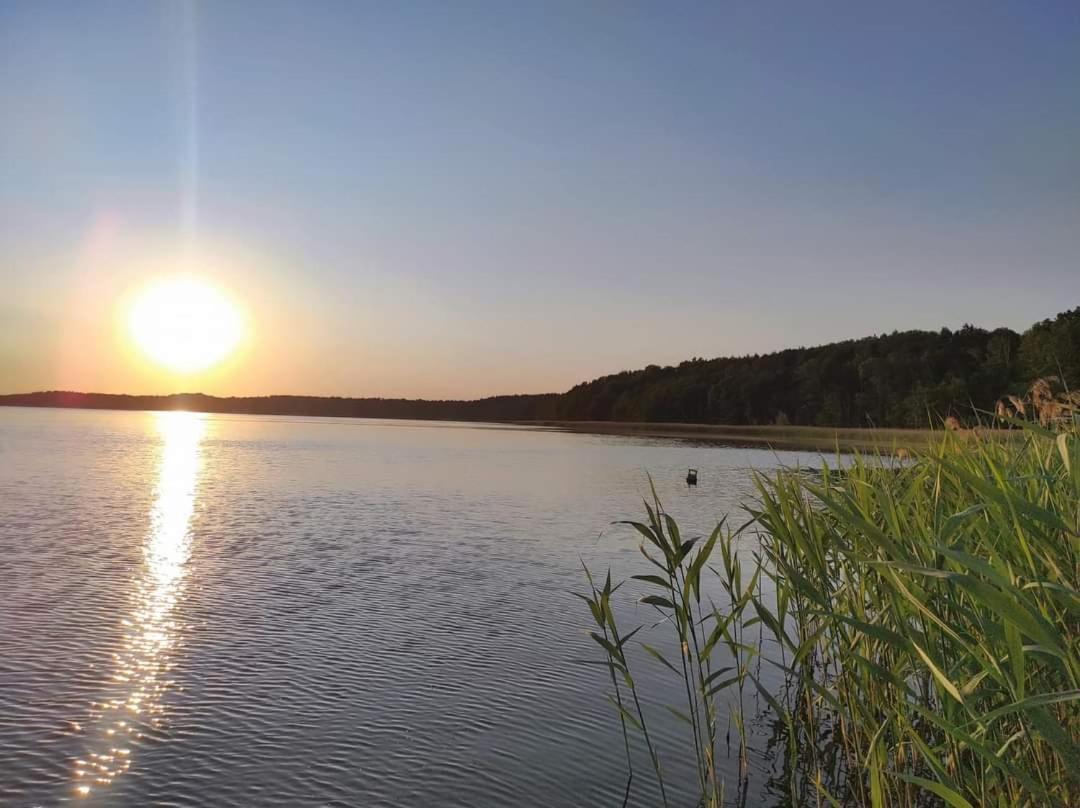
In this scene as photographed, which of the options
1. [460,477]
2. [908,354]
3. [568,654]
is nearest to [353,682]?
Result: [568,654]

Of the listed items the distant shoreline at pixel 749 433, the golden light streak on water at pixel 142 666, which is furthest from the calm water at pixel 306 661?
the distant shoreline at pixel 749 433

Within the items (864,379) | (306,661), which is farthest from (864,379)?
(306,661)

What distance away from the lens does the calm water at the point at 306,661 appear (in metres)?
6.07

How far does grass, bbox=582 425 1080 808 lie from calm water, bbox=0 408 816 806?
81cm

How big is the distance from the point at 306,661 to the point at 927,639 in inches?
258

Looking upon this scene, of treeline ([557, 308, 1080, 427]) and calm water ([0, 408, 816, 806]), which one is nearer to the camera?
calm water ([0, 408, 816, 806])

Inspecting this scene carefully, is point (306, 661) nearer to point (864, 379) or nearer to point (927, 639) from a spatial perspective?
point (927, 639)

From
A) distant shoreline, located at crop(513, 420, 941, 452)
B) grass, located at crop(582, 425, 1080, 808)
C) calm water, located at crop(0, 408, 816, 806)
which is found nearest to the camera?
grass, located at crop(582, 425, 1080, 808)

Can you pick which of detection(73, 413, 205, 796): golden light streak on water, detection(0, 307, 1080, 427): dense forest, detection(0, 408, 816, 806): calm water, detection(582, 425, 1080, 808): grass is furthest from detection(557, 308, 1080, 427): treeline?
detection(582, 425, 1080, 808): grass

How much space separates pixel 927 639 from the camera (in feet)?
13.6

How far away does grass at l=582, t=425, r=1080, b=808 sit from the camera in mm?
2928

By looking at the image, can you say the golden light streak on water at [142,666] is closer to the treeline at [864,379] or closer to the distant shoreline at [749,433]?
the distant shoreline at [749,433]

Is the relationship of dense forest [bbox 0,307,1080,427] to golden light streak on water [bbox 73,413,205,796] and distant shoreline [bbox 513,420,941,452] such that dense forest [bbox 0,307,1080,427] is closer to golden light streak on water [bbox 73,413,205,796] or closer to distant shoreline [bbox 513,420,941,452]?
distant shoreline [bbox 513,420,941,452]

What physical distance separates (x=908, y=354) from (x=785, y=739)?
11419cm
